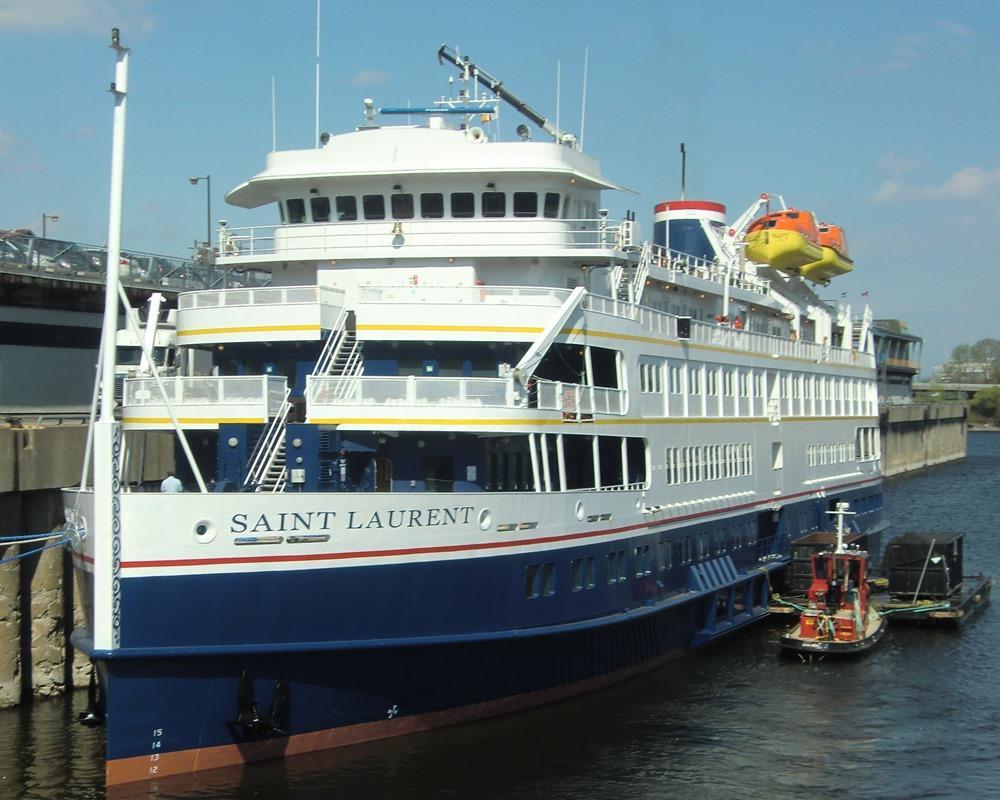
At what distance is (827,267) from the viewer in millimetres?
39156

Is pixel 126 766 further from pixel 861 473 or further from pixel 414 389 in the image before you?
pixel 861 473

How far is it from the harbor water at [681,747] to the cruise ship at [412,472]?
17.9 inches

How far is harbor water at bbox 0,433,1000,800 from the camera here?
56.2 ft

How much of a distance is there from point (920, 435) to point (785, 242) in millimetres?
70633

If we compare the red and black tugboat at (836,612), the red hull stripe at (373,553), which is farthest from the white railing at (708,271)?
the red hull stripe at (373,553)

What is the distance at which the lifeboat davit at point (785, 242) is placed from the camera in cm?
3544

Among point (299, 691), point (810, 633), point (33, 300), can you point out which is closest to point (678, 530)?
point (810, 633)

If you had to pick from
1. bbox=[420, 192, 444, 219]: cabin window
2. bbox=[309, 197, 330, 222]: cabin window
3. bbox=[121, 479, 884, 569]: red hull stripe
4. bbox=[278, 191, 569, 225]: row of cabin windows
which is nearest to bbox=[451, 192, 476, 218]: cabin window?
bbox=[278, 191, 569, 225]: row of cabin windows

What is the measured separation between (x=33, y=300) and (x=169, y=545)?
53.5ft

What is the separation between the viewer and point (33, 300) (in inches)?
1188

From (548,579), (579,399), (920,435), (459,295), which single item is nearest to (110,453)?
(459,295)

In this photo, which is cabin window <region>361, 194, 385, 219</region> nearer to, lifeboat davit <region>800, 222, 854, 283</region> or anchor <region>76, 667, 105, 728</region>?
anchor <region>76, 667, 105, 728</region>

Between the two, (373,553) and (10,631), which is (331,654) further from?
(10,631)

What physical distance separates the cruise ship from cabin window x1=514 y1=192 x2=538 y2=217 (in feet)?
0.13
